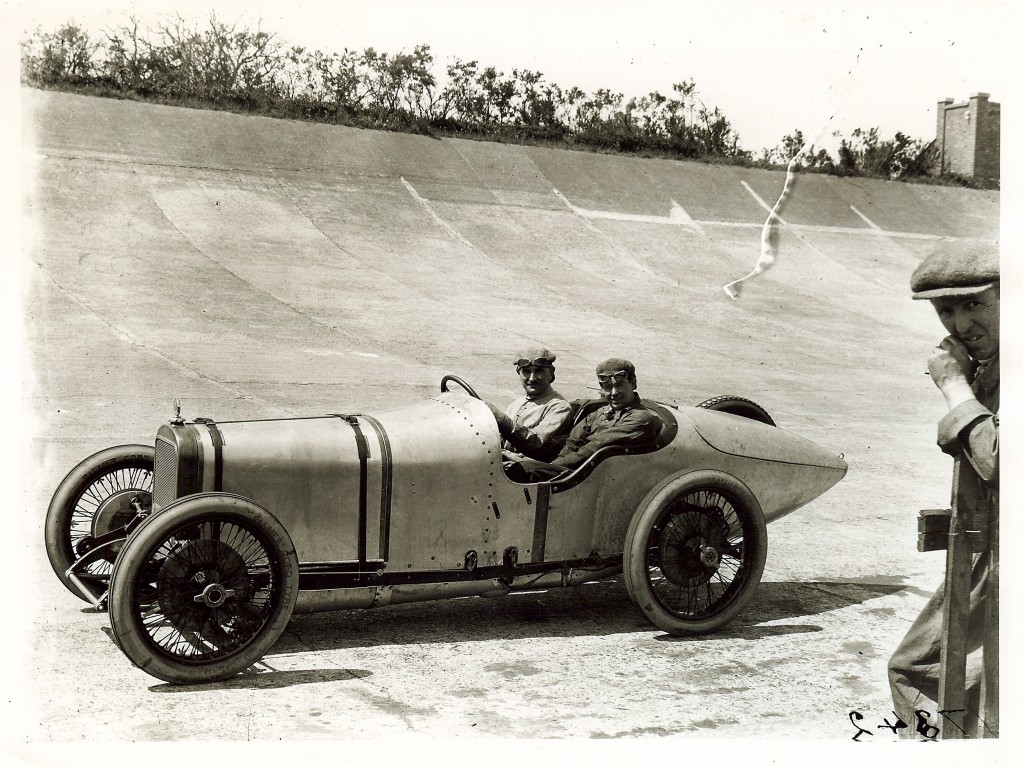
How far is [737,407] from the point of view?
23.7 ft

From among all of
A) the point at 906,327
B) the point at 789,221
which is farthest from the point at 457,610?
the point at 789,221

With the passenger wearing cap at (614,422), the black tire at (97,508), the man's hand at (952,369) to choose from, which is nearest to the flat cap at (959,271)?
the man's hand at (952,369)

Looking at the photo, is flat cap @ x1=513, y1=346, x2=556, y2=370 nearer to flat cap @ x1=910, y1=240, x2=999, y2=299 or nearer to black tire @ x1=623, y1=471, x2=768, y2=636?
black tire @ x1=623, y1=471, x2=768, y2=636

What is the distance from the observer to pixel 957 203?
91.7 ft

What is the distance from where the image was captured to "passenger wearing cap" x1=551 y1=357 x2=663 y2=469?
19.5 feet

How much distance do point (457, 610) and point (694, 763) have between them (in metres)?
2.26

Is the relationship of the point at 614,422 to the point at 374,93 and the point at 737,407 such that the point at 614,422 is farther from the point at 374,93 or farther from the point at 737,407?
the point at 374,93

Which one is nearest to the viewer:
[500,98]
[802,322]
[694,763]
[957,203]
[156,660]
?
[694,763]

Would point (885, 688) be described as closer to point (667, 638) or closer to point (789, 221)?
point (667, 638)

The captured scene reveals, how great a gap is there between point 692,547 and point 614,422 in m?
0.81

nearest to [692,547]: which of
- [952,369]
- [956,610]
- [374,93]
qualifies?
[956,610]

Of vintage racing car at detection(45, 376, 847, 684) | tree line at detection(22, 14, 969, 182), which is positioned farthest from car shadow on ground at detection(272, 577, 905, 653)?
tree line at detection(22, 14, 969, 182)

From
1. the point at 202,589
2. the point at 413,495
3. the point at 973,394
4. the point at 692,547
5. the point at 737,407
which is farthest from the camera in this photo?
the point at 737,407

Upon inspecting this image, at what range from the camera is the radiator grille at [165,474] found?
5.14 metres
